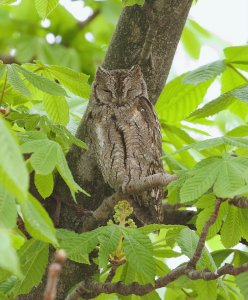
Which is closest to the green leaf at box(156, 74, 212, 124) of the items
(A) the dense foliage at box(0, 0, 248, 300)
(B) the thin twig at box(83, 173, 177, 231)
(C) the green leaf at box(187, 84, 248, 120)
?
(A) the dense foliage at box(0, 0, 248, 300)

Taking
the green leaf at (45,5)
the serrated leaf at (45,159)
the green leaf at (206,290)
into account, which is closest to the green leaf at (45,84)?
the green leaf at (45,5)

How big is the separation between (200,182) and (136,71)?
0.76 m

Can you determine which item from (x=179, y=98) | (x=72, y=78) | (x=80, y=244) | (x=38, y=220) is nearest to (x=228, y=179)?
(x=80, y=244)

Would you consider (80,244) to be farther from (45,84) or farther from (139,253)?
(45,84)

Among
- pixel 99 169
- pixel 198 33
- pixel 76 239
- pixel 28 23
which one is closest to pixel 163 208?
pixel 99 169

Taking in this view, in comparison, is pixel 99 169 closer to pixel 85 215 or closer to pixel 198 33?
pixel 85 215

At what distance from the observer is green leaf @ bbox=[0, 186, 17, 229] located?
0.99 m

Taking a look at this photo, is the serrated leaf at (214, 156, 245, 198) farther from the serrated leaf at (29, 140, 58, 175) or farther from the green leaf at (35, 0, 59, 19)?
the green leaf at (35, 0, 59, 19)

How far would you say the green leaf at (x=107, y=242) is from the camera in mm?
1393

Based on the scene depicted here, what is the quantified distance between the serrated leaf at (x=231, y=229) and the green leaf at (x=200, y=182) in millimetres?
265

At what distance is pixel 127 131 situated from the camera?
2.21m

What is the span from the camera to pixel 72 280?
1.88 m

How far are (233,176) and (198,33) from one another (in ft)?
5.07

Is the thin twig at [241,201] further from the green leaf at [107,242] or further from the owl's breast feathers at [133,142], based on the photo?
the owl's breast feathers at [133,142]
